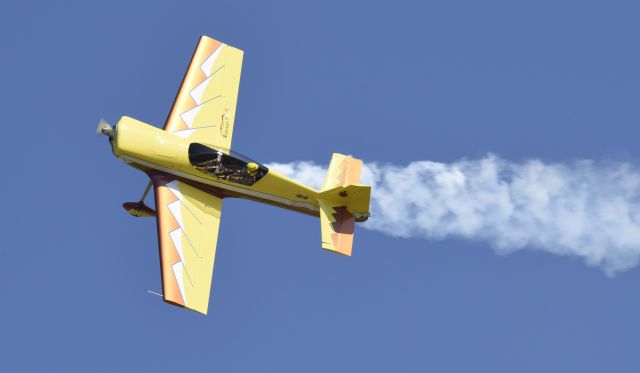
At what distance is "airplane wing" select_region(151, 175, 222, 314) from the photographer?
120ft

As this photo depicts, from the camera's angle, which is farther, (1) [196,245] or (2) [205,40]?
(2) [205,40]

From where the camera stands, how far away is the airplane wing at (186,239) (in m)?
36.5

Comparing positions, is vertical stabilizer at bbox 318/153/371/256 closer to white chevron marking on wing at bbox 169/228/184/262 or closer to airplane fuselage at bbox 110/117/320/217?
airplane fuselage at bbox 110/117/320/217

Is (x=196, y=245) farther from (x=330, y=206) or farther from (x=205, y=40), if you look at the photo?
(x=205, y=40)

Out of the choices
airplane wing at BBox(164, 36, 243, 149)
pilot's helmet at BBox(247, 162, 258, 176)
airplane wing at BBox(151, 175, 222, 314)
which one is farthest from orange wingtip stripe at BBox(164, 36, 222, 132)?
pilot's helmet at BBox(247, 162, 258, 176)

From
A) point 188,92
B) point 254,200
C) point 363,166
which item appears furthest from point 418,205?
point 188,92

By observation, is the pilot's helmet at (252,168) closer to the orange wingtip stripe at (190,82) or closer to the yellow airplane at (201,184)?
the yellow airplane at (201,184)

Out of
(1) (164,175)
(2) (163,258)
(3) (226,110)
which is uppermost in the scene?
(3) (226,110)

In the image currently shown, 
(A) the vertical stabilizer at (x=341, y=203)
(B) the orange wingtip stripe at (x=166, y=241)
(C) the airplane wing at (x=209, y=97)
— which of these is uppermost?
(C) the airplane wing at (x=209, y=97)

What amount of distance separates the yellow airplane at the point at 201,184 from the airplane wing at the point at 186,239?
0.09 feet

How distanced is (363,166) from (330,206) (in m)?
2.24

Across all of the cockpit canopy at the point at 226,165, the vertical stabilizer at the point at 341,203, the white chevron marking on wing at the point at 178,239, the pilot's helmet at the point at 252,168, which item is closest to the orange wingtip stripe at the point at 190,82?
the cockpit canopy at the point at 226,165

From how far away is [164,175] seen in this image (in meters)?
38.8

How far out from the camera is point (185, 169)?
3878 cm
